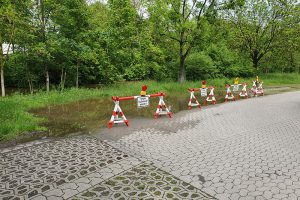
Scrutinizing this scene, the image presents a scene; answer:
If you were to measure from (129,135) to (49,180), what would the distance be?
3.16 meters

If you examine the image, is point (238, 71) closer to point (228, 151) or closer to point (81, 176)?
point (228, 151)

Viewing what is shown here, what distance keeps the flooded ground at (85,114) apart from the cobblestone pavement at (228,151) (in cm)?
171

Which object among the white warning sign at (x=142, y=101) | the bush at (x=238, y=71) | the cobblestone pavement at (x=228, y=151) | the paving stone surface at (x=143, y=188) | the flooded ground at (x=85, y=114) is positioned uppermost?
the bush at (x=238, y=71)

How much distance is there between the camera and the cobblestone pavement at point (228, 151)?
4348 mm

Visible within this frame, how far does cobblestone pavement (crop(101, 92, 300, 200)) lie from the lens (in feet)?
14.3

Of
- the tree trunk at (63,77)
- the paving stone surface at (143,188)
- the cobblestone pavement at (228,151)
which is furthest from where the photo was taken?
the tree trunk at (63,77)

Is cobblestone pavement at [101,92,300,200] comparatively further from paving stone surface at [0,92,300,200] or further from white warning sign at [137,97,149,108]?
white warning sign at [137,97,149,108]

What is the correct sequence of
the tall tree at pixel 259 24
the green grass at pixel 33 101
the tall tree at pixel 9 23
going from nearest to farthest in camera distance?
the green grass at pixel 33 101
the tall tree at pixel 9 23
the tall tree at pixel 259 24

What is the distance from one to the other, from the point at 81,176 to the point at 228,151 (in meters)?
3.59

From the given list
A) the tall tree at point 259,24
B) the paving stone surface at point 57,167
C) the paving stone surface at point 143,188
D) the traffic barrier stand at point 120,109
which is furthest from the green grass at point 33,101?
the tall tree at point 259,24

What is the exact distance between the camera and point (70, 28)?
14719 millimetres

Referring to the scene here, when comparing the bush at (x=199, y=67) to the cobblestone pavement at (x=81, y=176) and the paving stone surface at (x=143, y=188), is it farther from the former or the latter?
the paving stone surface at (x=143, y=188)

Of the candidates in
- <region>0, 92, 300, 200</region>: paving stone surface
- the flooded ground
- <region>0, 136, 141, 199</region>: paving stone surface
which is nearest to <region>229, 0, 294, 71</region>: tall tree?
the flooded ground

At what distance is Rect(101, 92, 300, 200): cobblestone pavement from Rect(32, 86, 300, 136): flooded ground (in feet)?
5.62
